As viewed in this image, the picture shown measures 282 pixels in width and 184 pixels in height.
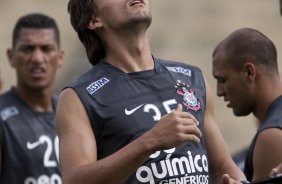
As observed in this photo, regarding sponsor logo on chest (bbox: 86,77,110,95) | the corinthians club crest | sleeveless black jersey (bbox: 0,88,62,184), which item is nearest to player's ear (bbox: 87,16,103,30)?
sponsor logo on chest (bbox: 86,77,110,95)

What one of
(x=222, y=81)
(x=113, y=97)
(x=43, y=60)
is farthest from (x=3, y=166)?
(x=113, y=97)

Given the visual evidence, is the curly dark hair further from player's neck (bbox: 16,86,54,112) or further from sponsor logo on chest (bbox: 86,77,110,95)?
player's neck (bbox: 16,86,54,112)

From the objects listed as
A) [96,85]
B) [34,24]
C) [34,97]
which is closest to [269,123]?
[96,85]

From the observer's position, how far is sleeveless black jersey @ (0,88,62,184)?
31.4 feet

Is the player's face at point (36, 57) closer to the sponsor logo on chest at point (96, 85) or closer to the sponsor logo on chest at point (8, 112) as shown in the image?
the sponsor logo on chest at point (8, 112)

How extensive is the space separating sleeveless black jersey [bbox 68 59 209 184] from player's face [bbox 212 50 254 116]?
0.71 m

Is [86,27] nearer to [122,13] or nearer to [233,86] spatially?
[122,13]

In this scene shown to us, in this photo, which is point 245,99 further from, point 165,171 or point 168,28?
point 168,28

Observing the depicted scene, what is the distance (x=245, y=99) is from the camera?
7.63 metres

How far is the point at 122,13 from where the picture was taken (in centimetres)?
685

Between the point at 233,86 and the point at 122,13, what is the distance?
45.0 inches

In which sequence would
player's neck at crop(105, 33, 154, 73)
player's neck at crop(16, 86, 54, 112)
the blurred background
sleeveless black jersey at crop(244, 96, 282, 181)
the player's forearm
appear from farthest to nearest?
the blurred background < player's neck at crop(16, 86, 54, 112) < sleeveless black jersey at crop(244, 96, 282, 181) < player's neck at crop(105, 33, 154, 73) < the player's forearm

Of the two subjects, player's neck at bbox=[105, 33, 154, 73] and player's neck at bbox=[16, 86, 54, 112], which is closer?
player's neck at bbox=[105, 33, 154, 73]

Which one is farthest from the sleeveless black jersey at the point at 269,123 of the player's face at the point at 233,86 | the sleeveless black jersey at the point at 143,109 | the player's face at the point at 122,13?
the player's face at the point at 122,13
